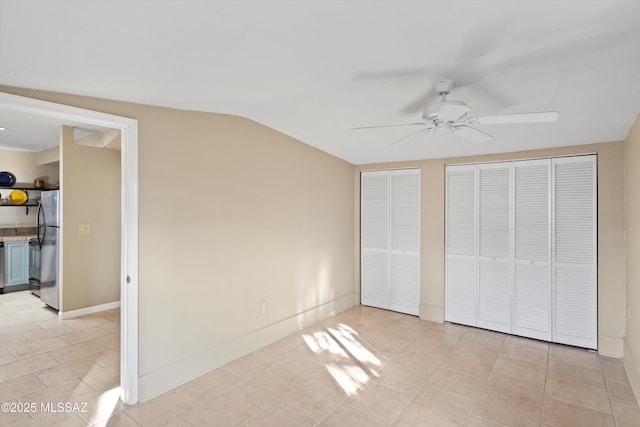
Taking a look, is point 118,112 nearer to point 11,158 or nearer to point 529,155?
point 529,155

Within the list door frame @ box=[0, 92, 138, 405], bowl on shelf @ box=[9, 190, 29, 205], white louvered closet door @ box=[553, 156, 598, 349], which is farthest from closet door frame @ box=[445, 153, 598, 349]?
bowl on shelf @ box=[9, 190, 29, 205]

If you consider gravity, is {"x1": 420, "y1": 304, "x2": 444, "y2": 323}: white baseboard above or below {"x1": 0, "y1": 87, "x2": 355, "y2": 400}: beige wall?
below

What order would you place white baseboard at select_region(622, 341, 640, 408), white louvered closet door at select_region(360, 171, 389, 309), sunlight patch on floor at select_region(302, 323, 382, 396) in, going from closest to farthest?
white baseboard at select_region(622, 341, 640, 408) → sunlight patch on floor at select_region(302, 323, 382, 396) → white louvered closet door at select_region(360, 171, 389, 309)

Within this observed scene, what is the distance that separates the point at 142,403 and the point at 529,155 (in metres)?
4.58

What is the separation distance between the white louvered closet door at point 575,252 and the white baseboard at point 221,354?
2797mm

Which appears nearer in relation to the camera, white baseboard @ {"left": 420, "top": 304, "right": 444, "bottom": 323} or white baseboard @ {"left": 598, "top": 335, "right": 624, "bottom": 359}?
white baseboard @ {"left": 598, "top": 335, "right": 624, "bottom": 359}

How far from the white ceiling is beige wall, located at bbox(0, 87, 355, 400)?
380 millimetres

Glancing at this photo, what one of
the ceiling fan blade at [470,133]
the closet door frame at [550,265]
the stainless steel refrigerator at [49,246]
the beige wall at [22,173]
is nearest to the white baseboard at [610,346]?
the closet door frame at [550,265]

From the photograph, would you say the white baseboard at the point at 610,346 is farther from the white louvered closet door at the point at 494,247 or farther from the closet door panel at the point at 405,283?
the closet door panel at the point at 405,283

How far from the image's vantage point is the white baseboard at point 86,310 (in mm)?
4449

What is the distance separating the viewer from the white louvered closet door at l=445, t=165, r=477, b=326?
14.5 feet

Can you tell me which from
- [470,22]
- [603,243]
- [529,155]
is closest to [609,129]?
[529,155]

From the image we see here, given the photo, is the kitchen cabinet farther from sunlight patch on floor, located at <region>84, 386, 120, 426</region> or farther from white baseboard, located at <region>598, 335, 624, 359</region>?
white baseboard, located at <region>598, 335, 624, 359</region>

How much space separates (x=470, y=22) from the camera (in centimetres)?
160
